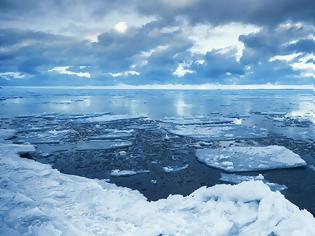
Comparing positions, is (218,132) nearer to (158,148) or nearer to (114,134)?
(158,148)

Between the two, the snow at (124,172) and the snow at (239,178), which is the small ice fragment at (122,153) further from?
the snow at (239,178)

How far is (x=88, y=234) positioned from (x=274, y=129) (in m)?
20.7

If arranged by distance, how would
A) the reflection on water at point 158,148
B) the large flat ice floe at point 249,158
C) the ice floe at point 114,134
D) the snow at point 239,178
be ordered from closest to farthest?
the snow at point 239,178 → the reflection on water at point 158,148 → the large flat ice floe at point 249,158 → the ice floe at point 114,134

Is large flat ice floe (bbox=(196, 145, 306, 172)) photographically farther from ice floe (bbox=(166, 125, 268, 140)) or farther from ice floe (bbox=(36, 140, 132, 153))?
ice floe (bbox=(36, 140, 132, 153))

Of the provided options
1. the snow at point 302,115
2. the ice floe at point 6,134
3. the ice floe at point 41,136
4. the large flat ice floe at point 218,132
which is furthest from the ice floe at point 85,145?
the snow at point 302,115

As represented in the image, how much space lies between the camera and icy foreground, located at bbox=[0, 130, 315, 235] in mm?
7020

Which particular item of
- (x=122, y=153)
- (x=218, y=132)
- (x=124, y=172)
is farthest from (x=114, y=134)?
(x=124, y=172)

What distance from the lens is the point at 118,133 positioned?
22.9 metres

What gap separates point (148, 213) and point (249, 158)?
858 centimetres

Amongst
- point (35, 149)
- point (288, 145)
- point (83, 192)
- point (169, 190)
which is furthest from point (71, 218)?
point (288, 145)

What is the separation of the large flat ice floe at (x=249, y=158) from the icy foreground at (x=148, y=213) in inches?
228

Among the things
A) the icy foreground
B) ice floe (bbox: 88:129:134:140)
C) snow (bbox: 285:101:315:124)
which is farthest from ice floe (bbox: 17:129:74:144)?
snow (bbox: 285:101:315:124)

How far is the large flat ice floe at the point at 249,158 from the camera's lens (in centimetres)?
1415

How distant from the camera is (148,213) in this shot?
804cm
